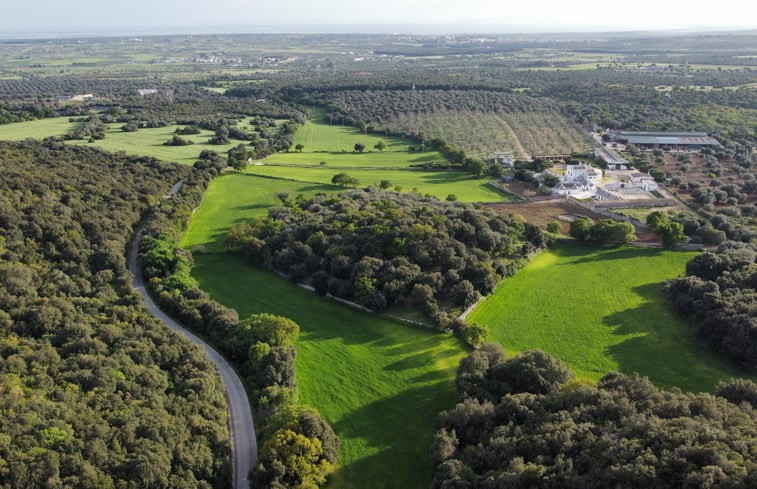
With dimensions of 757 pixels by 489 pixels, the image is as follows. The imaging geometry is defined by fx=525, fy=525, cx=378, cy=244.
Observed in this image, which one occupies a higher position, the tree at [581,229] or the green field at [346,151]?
the green field at [346,151]

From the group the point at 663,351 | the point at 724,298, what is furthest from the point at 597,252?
the point at 663,351

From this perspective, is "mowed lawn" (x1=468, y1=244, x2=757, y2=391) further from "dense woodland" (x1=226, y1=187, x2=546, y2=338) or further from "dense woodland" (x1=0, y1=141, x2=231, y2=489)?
"dense woodland" (x1=0, y1=141, x2=231, y2=489)

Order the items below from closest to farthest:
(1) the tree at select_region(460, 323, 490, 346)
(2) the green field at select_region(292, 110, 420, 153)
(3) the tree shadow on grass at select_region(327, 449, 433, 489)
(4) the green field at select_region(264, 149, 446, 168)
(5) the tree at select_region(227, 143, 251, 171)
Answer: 1. (3) the tree shadow on grass at select_region(327, 449, 433, 489)
2. (1) the tree at select_region(460, 323, 490, 346)
3. (5) the tree at select_region(227, 143, 251, 171)
4. (4) the green field at select_region(264, 149, 446, 168)
5. (2) the green field at select_region(292, 110, 420, 153)

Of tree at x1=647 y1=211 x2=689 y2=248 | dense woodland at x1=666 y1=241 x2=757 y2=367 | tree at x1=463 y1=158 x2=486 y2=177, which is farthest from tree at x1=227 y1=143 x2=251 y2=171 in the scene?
dense woodland at x1=666 y1=241 x2=757 y2=367

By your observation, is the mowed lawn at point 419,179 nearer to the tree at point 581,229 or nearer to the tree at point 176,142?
the tree at point 581,229

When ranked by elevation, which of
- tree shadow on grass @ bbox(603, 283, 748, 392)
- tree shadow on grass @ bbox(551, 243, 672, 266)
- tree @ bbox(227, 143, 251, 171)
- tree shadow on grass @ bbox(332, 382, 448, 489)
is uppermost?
tree @ bbox(227, 143, 251, 171)

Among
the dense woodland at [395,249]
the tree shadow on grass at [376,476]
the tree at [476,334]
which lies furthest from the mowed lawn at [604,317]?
the tree shadow on grass at [376,476]

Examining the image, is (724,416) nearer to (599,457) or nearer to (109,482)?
(599,457)
